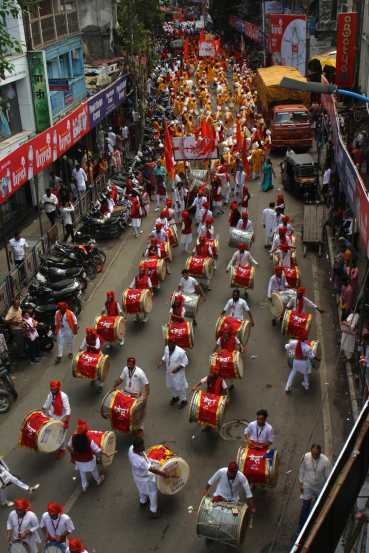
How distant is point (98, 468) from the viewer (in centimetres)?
1099

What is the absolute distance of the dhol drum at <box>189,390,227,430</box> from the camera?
11.2m

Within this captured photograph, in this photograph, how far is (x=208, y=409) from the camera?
11273 millimetres

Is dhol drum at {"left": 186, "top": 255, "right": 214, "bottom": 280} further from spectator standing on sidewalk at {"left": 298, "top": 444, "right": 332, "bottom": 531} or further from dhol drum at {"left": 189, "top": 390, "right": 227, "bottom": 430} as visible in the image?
spectator standing on sidewalk at {"left": 298, "top": 444, "right": 332, "bottom": 531}

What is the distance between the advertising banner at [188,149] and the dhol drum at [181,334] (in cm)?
1064

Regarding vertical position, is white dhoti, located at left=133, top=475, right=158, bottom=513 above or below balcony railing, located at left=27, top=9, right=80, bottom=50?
below

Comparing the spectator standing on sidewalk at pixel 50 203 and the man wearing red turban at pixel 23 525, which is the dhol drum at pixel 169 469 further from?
the spectator standing on sidewalk at pixel 50 203

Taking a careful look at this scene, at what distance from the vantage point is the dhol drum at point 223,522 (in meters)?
8.93

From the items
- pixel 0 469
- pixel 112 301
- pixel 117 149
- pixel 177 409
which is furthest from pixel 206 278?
pixel 117 149

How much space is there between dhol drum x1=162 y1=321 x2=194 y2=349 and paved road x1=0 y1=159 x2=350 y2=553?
74cm

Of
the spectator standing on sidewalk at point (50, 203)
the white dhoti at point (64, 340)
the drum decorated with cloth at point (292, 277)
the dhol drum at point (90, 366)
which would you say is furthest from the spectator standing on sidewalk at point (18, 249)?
the drum decorated with cloth at point (292, 277)

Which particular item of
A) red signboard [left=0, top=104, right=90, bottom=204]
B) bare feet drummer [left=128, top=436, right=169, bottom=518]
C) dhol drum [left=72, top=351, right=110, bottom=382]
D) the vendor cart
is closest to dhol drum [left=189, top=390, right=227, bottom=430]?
bare feet drummer [left=128, top=436, right=169, bottom=518]

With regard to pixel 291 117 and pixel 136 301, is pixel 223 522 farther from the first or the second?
pixel 291 117

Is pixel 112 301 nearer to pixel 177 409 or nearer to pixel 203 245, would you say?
pixel 177 409

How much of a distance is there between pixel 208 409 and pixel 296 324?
134 inches
